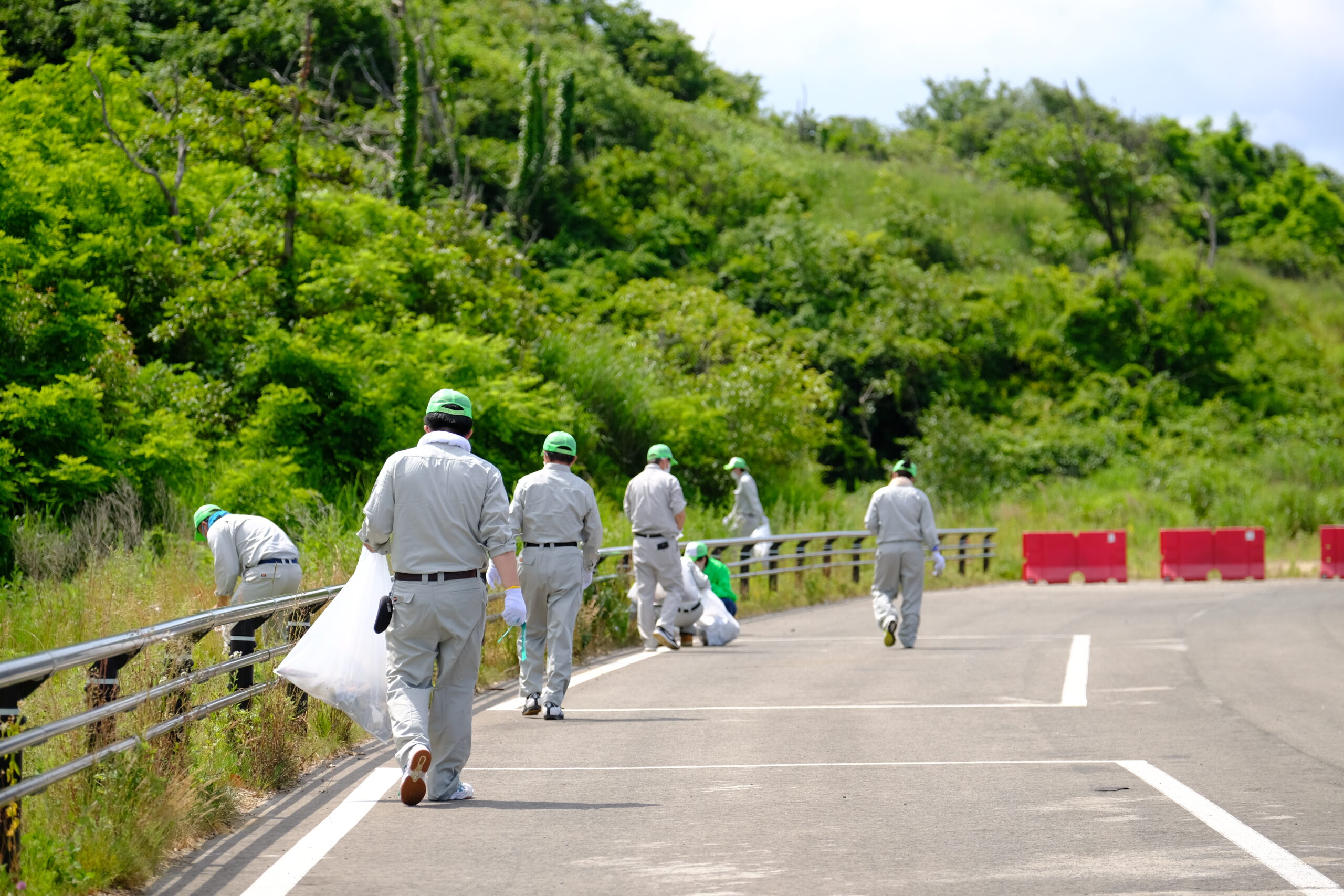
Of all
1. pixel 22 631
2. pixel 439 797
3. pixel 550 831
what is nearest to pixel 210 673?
pixel 439 797

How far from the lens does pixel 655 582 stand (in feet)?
52.1

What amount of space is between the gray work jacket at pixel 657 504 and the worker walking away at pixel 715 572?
1832 millimetres

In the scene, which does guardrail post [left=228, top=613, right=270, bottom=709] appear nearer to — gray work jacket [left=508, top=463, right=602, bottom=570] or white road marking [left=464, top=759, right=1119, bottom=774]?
white road marking [left=464, top=759, right=1119, bottom=774]

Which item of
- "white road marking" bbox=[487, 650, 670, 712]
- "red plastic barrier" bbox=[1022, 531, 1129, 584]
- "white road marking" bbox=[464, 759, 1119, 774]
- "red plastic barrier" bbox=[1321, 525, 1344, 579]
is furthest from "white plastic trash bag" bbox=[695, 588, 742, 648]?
"red plastic barrier" bbox=[1321, 525, 1344, 579]

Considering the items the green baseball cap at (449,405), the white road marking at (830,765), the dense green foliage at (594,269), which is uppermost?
the dense green foliage at (594,269)

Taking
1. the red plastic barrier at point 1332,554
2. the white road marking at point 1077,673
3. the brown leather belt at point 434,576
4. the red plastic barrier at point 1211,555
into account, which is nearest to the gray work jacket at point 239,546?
the brown leather belt at point 434,576

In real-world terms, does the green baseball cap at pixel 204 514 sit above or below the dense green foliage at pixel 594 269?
below

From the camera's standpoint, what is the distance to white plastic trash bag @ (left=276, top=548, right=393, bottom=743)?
8086 millimetres

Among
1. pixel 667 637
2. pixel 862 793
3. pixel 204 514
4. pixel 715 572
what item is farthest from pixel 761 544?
pixel 862 793

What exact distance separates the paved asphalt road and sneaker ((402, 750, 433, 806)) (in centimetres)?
7

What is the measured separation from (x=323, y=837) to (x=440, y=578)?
1515mm

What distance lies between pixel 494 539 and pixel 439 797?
1.41 metres

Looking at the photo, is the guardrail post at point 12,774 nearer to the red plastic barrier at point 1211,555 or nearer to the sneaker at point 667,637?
the sneaker at point 667,637

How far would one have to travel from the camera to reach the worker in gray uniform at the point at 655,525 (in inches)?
610
